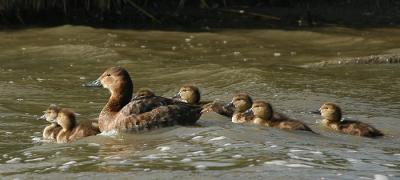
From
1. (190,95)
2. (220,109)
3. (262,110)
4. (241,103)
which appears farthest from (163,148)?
(190,95)

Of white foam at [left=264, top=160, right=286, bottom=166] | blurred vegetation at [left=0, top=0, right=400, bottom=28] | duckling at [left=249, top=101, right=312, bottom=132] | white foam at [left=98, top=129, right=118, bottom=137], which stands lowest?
white foam at [left=264, top=160, right=286, bottom=166]

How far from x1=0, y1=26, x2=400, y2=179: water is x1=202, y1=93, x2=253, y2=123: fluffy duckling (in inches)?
6.8

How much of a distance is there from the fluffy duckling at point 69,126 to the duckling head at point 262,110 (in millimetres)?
1526

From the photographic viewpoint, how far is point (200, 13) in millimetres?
19547

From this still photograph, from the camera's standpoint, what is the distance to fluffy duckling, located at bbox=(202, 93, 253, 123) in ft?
34.1

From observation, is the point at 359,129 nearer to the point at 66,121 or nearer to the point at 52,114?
the point at 66,121

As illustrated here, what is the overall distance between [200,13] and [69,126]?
10029 mm

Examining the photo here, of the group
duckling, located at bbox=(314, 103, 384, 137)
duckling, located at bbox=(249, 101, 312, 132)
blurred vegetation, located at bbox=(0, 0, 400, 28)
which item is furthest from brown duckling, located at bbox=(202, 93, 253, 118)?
blurred vegetation, located at bbox=(0, 0, 400, 28)

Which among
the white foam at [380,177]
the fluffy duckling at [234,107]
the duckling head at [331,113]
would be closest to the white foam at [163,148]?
the white foam at [380,177]

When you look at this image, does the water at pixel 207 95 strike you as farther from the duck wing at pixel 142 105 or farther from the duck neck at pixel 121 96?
the duck neck at pixel 121 96

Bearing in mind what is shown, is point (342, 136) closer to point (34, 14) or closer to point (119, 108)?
point (119, 108)

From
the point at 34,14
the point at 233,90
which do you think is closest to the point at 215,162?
the point at 233,90

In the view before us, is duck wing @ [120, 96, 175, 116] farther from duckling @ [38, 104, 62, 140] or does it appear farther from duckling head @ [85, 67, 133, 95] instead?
duckling @ [38, 104, 62, 140]

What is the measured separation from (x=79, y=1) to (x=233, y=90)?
6.79m
